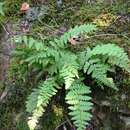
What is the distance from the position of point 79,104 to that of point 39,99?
45 centimetres

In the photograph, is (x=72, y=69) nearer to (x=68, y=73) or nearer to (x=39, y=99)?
(x=68, y=73)

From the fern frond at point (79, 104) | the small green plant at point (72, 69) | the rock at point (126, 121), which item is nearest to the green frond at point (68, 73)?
the small green plant at point (72, 69)

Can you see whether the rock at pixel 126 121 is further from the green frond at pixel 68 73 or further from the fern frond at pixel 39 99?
the fern frond at pixel 39 99

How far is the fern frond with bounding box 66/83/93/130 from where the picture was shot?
3.84m

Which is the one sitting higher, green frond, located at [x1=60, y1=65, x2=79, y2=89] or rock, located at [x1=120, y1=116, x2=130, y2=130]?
green frond, located at [x1=60, y1=65, x2=79, y2=89]

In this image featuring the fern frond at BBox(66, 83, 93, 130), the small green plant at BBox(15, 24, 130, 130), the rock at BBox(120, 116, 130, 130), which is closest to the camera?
the fern frond at BBox(66, 83, 93, 130)

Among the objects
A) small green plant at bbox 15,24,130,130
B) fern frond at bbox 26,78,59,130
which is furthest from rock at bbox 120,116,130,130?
fern frond at bbox 26,78,59,130

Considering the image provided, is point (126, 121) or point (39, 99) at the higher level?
point (39, 99)

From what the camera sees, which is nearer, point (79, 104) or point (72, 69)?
point (79, 104)

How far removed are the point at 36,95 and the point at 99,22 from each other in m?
1.52

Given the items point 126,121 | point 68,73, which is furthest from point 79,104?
point 126,121

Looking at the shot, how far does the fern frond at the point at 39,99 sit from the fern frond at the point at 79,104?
0.68ft

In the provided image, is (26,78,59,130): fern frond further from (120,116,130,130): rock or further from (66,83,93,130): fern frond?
(120,116,130,130): rock

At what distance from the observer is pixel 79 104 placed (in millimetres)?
3951
